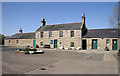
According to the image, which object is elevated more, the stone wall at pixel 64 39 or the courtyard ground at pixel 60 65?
the stone wall at pixel 64 39

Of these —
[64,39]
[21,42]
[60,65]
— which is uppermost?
[64,39]

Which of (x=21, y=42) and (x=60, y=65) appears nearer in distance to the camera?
(x=60, y=65)

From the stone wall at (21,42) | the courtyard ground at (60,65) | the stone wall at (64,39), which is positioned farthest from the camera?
the stone wall at (21,42)

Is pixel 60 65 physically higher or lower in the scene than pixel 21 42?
lower

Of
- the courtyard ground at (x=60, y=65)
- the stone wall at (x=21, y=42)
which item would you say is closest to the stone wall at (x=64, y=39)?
the stone wall at (x=21, y=42)

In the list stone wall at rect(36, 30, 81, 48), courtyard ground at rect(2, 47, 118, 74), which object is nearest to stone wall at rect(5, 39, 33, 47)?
stone wall at rect(36, 30, 81, 48)

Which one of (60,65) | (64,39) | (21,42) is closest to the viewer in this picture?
(60,65)

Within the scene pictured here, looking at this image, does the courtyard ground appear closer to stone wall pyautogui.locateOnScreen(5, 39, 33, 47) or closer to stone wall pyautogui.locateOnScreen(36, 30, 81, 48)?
stone wall pyautogui.locateOnScreen(36, 30, 81, 48)

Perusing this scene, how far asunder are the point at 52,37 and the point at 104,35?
12998 mm

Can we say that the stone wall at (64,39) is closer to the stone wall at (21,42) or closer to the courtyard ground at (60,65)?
the stone wall at (21,42)

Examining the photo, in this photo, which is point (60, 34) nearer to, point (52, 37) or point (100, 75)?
point (52, 37)

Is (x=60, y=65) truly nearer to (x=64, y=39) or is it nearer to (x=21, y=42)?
(x=64, y=39)

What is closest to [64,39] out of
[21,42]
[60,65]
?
[21,42]

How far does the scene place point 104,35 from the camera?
72.4 feet
